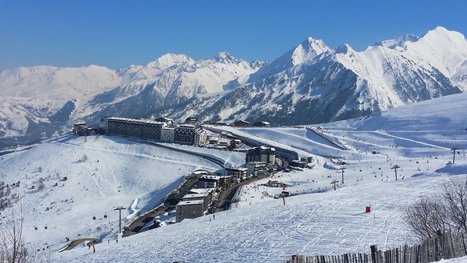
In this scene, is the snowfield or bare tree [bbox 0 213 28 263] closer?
bare tree [bbox 0 213 28 263]

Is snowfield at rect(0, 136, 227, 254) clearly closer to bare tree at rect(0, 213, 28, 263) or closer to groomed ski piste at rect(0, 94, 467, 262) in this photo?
groomed ski piste at rect(0, 94, 467, 262)

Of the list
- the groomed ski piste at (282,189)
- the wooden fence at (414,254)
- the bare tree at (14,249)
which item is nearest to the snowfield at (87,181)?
the groomed ski piste at (282,189)

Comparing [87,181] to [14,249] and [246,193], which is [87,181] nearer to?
[246,193]

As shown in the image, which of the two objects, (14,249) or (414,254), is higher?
(14,249)

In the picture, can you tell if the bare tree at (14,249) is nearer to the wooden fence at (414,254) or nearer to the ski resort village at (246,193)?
the ski resort village at (246,193)

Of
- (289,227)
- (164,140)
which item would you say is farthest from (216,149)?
(289,227)

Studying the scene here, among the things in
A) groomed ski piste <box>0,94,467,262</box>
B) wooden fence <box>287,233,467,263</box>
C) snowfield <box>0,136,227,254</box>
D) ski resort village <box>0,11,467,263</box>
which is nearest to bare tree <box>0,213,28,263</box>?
ski resort village <box>0,11,467,263</box>

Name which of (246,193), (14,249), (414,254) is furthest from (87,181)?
(14,249)
